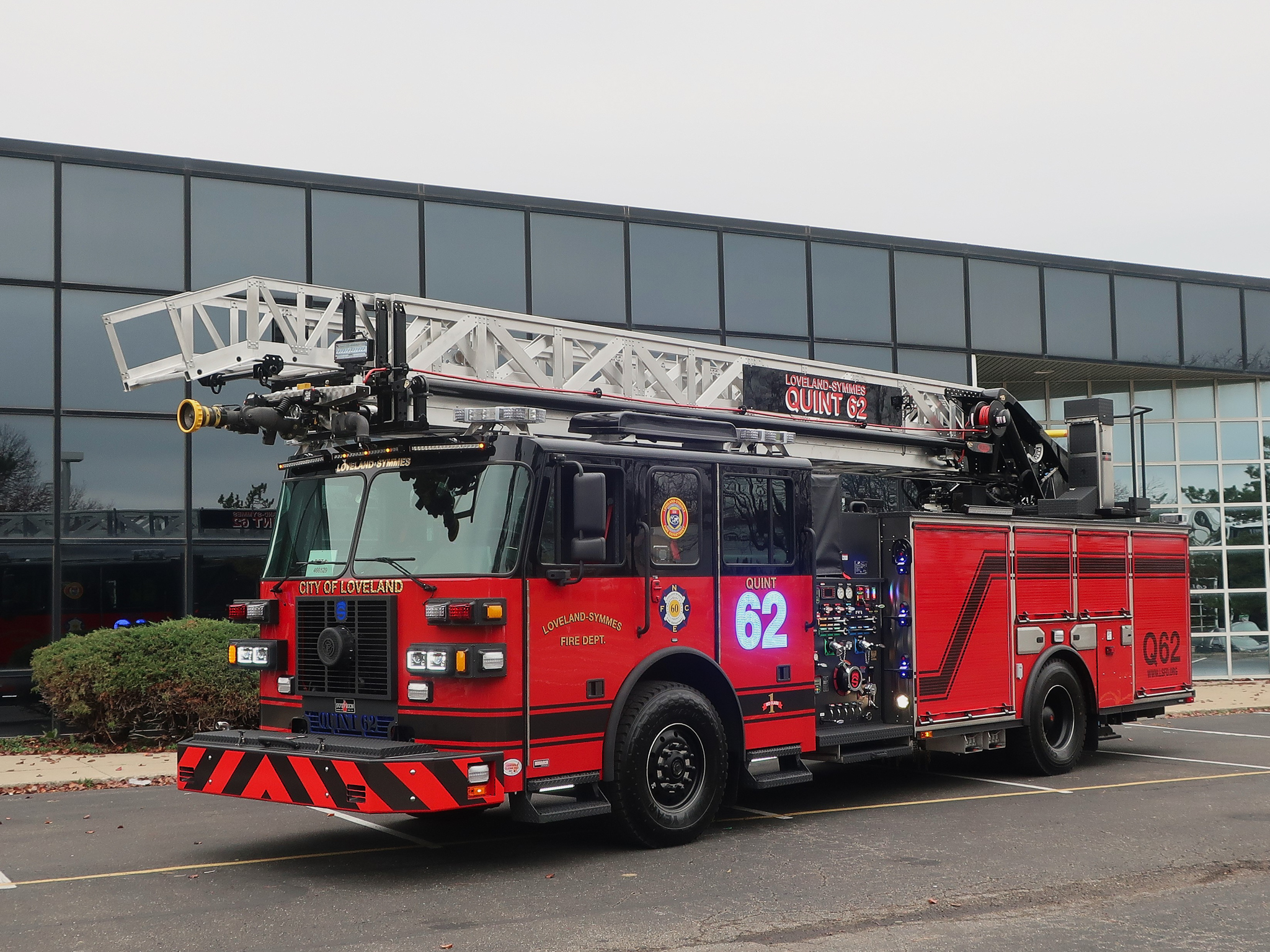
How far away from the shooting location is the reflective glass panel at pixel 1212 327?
924 inches

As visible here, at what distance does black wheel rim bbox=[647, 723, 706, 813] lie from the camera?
8.27 metres

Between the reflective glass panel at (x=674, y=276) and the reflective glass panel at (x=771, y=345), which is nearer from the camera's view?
the reflective glass panel at (x=674, y=276)

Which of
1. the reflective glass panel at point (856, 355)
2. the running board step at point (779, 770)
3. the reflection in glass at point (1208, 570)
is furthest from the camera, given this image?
the reflection in glass at point (1208, 570)

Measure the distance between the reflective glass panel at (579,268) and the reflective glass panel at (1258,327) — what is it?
12.9 metres

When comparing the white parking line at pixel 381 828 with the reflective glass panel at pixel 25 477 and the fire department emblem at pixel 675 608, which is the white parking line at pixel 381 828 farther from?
the reflective glass panel at pixel 25 477

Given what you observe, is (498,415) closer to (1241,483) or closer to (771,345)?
(771,345)

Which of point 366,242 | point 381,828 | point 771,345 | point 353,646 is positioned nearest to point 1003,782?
point 381,828

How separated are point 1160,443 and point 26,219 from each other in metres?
19.6

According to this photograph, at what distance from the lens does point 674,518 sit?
8664mm

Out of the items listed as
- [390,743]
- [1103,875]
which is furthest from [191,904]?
[1103,875]

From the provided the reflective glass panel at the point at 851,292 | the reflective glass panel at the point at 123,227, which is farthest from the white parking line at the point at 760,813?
the reflective glass panel at the point at 851,292

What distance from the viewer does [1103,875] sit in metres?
7.47

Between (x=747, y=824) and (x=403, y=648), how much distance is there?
10.2 feet

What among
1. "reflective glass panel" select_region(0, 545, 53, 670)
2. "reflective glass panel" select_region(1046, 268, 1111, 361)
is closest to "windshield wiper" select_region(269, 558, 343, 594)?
"reflective glass panel" select_region(0, 545, 53, 670)
